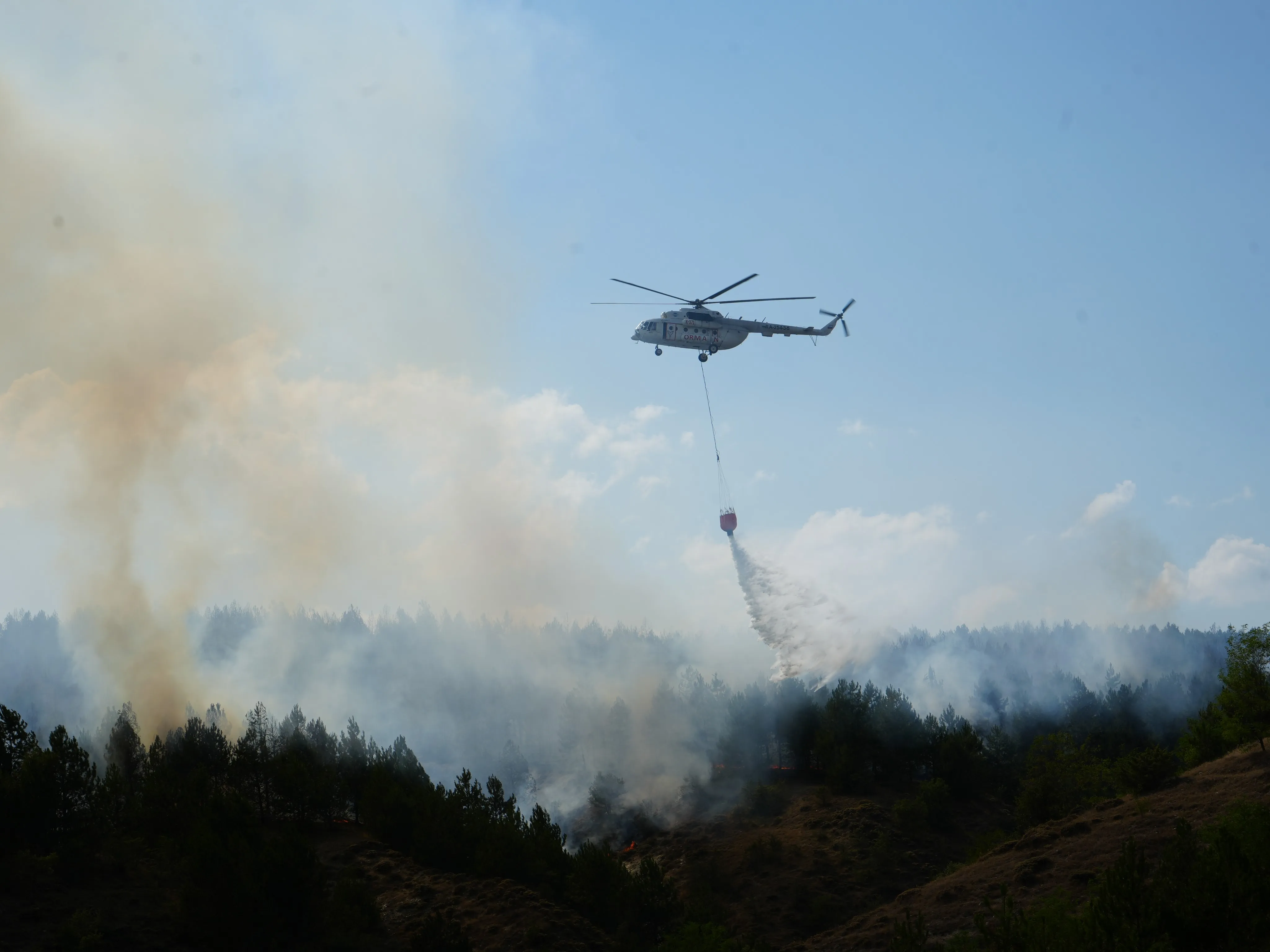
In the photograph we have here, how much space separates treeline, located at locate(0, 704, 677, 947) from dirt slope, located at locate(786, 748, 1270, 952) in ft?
46.7

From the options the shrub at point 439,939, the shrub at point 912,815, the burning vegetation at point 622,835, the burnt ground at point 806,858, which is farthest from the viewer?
the shrub at point 912,815

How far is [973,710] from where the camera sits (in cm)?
15462

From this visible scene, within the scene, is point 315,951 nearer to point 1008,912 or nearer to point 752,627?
point 1008,912

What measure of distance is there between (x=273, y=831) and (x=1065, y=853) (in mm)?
57595

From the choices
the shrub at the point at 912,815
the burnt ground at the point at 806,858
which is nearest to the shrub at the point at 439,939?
the burnt ground at the point at 806,858

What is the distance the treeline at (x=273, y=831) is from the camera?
5422cm

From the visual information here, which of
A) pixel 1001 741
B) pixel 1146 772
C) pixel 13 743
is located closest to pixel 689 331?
pixel 1146 772

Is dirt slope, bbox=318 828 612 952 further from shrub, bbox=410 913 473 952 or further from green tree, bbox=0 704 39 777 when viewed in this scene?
green tree, bbox=0 704 39 777

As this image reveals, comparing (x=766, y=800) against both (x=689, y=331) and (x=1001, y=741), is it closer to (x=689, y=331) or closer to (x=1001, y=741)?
(x=1001, y=741)


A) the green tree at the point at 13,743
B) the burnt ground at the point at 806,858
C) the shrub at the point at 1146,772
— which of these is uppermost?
the green tree at the point at 13,743

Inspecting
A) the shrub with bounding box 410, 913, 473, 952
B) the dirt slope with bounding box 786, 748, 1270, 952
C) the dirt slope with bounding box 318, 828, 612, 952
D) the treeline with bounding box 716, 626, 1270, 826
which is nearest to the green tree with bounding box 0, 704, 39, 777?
the dirt slope with bounding box 318, 828, 612, 952

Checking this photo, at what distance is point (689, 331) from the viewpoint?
86.4 m

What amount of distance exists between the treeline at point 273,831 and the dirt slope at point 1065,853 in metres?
14.2

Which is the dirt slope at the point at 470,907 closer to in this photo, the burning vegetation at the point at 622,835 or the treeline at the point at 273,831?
the burning vegetation at the point at 622,835
